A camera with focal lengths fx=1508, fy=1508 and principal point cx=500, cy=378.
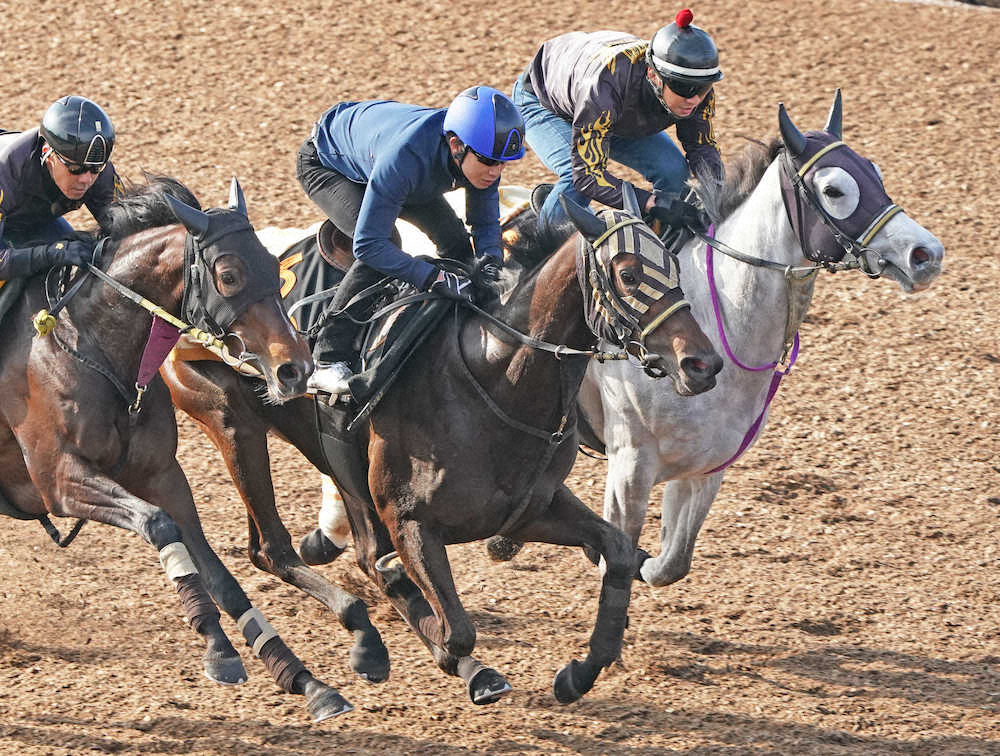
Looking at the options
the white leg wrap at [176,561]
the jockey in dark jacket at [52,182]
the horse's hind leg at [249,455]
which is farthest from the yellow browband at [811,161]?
the white leg wrap at [176,561]

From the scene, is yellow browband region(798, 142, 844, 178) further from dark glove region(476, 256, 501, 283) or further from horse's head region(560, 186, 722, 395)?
dark glove region(476, 256, 501, 283)

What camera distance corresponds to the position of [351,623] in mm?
→ 6262

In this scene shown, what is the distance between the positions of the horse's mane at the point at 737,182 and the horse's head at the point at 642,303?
4.87 ft

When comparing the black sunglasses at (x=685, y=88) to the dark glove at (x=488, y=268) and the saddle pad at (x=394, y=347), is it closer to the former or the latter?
the dark glove at (x=488, y=268)

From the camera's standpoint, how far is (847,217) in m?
6.18

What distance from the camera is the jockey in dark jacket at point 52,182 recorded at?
232 inches

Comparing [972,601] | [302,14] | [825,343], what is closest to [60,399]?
[972,601]

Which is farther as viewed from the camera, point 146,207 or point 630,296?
point 146,207

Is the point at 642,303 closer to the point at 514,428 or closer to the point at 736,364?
the point at 514,428

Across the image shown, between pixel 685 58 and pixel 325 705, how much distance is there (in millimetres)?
3163

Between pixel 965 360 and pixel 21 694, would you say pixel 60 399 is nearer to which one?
pixel 21 694

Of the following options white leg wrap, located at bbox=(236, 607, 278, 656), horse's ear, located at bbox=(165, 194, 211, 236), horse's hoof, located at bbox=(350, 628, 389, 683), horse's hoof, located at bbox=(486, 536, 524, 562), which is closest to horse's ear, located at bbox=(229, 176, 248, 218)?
horse's ear, located at bbox=(165, 194, 211, 236)

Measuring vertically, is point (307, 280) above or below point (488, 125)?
below

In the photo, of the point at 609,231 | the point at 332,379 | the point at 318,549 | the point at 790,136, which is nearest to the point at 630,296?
the point at 609,231
